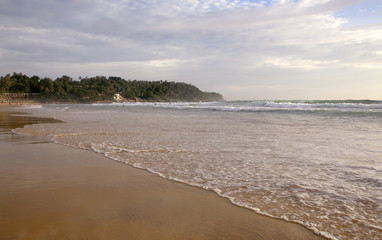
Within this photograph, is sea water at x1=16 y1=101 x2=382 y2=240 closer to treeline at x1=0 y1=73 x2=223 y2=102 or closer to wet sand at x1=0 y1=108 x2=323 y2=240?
wet sand at x1=0 y1=108 x2=323 y2=240

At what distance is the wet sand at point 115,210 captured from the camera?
2.24 m

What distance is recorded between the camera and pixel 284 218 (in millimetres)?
2559

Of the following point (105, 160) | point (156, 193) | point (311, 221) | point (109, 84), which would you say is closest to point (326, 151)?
point (311, 221)

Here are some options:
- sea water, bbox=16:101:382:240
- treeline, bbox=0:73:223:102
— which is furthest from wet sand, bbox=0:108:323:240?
treeline, bbox=0:73:223:102

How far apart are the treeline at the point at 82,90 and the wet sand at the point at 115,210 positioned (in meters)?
83.8

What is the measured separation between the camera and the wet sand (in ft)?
7.36

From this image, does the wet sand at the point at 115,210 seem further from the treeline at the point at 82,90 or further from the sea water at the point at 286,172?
the treeline at the point at 82,90

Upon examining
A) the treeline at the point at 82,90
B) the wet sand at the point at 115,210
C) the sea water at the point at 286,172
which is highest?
the treeline at the point at 82,90

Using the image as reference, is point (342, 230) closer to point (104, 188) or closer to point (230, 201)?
point (230, 201)

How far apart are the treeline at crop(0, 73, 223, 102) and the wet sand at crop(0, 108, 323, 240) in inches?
3299

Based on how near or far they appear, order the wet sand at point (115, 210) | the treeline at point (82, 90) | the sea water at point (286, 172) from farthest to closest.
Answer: the treeline at point (82, 90) → the sea water at point (286, 172) → the wet sand at point (115, 210)

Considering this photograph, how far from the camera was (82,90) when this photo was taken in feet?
309

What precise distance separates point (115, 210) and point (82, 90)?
329 ft

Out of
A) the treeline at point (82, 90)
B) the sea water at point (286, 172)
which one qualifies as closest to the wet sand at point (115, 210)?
the sea water at point (286, 172)
